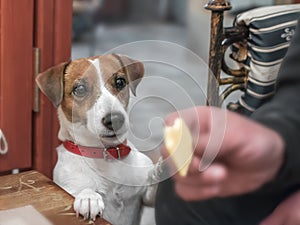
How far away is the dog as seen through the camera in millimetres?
816

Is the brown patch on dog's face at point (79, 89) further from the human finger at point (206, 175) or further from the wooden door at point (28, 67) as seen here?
the human finger at point (206, 175)

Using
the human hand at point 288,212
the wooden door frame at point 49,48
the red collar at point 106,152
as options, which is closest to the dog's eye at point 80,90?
the red collar at point 106,152

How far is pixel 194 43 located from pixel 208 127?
1406mm

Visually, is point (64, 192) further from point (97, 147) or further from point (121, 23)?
point (121, 23)

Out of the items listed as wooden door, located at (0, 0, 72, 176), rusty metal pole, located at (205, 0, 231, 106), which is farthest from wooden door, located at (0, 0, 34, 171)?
rusty metal pole, located at (205, 0, 231, 106)

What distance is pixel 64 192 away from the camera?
0.88m

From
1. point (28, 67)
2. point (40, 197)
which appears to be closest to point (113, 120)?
point (40, 197)

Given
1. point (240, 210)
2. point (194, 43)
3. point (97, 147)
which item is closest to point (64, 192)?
point (97, 147)

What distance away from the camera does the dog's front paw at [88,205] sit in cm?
79

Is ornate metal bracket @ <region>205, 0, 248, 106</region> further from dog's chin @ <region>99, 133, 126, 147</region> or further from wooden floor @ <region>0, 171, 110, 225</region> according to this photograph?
wooden floor @ <region>0, 171, 110, 225</region>

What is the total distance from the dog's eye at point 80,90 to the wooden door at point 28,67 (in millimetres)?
210

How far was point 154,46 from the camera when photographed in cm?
76

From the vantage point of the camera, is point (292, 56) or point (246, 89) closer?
point (292, 56)

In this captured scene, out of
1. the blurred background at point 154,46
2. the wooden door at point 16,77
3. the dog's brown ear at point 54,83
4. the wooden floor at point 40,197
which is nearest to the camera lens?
the blurred background at point 154,46
